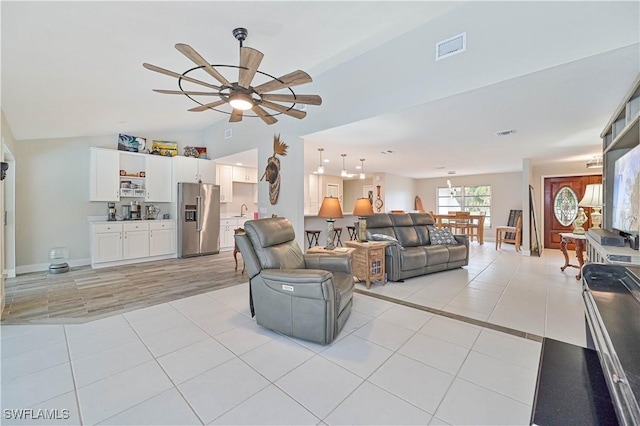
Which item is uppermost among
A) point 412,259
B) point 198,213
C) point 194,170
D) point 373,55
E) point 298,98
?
point 373,55

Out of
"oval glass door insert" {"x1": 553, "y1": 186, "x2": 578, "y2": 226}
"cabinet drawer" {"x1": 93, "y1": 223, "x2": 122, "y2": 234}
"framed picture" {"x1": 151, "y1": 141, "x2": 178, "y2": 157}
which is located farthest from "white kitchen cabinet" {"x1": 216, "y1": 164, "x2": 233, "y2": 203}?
"oval glass door insert" {"x1": 553, "y1": 186, "x2": 578, "y2": 226}

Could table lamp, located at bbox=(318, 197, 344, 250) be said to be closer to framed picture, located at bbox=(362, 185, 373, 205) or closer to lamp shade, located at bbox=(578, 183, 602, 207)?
lamp shade, located at bbox=(578, 183, 602, 207)

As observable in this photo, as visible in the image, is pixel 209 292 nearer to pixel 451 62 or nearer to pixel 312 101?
pixel 312 101

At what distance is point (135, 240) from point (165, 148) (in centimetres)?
224

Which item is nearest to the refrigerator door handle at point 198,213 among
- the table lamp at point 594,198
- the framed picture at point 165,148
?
the framed picture at point 165,148

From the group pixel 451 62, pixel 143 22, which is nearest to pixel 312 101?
pixel 451 62

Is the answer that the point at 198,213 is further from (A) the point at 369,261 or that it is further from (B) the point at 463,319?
(B) the point at 463,319

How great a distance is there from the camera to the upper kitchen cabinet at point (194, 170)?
6148 millimetres

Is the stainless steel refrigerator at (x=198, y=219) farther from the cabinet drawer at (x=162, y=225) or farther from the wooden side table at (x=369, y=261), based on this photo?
the wooden side table at (x=369, y=261)

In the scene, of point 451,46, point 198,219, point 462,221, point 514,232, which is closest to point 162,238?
point 198,219

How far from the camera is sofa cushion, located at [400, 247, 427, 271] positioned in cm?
413

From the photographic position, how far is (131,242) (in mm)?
5438

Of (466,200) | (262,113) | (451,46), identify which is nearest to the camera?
(451,46)

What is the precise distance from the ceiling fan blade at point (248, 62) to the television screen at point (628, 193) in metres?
3.53
